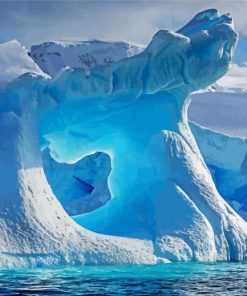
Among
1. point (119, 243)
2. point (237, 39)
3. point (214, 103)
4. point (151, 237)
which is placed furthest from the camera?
point (214, 103)

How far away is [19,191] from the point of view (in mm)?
10727

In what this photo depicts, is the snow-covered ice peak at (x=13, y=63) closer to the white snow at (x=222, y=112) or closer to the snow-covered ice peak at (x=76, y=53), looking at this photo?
the snow-covered ice peak at (x=76, y=53)

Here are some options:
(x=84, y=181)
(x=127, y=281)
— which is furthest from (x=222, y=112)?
(x=127, y=281)

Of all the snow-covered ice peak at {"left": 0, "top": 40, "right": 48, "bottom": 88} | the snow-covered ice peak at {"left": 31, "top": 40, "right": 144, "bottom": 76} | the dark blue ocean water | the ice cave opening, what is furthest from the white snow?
the dark blue ocean water

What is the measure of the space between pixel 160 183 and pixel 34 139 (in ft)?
8.68

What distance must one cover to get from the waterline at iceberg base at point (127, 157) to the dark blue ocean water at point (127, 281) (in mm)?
524

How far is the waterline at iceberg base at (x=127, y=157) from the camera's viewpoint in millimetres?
10719

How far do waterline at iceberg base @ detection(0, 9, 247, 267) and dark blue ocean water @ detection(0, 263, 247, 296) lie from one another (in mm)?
524

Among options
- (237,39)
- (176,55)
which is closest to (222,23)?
(237,39)

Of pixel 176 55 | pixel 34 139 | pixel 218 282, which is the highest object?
pixel 176 55

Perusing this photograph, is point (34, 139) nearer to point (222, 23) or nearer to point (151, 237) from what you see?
point (151, 237)

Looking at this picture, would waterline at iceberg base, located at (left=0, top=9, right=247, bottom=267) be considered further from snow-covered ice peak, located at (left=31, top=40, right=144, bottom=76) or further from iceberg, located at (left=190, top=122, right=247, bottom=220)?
snow-covered ice peak, located at (left=31, top=40, right=144, bottom=76)

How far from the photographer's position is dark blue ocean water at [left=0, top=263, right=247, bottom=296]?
321 inches

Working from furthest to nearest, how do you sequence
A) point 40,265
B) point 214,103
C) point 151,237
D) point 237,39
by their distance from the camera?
point 214,103
point 237,39
point 151,237
point 40,265
